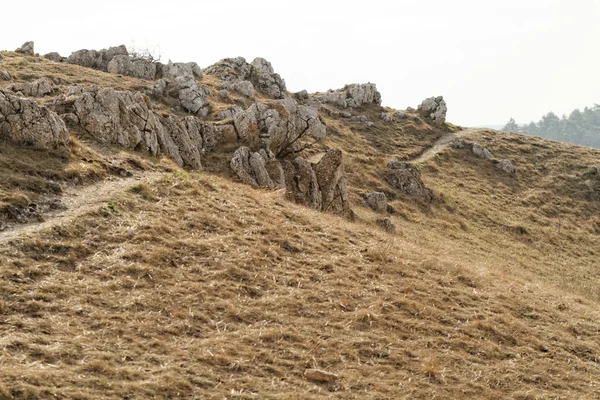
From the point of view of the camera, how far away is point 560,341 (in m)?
17.4

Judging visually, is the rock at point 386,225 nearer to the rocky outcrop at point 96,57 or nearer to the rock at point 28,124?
the rock at point 28,124

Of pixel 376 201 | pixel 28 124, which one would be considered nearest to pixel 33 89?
pixel 28 124

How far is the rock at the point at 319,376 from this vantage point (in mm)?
12367

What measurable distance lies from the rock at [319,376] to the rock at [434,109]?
74474 mm

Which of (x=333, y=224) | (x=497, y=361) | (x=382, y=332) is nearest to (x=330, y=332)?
(x=382, y=332)

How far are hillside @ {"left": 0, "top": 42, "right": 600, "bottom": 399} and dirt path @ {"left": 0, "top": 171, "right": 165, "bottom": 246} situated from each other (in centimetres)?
10

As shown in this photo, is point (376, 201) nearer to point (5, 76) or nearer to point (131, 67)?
point (131, 67)

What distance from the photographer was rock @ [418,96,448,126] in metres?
83.2

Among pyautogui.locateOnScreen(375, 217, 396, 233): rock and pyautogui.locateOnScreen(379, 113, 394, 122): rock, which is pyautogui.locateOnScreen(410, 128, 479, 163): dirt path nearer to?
pyautogui.locateOnScreen(379, 113, 394, 122): rock

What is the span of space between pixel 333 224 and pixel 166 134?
10985mm

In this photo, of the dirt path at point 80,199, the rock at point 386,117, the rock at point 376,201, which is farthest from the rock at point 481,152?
the dirt path at point 80,199

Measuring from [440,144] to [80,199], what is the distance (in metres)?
62.1

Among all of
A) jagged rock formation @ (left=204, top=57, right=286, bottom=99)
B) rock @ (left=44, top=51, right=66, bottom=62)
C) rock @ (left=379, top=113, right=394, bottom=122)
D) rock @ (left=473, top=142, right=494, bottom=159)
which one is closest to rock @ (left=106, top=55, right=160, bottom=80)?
rock @ (left=44, top=51, right=66, bottom=62)

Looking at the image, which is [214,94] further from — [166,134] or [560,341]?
[560,341]
